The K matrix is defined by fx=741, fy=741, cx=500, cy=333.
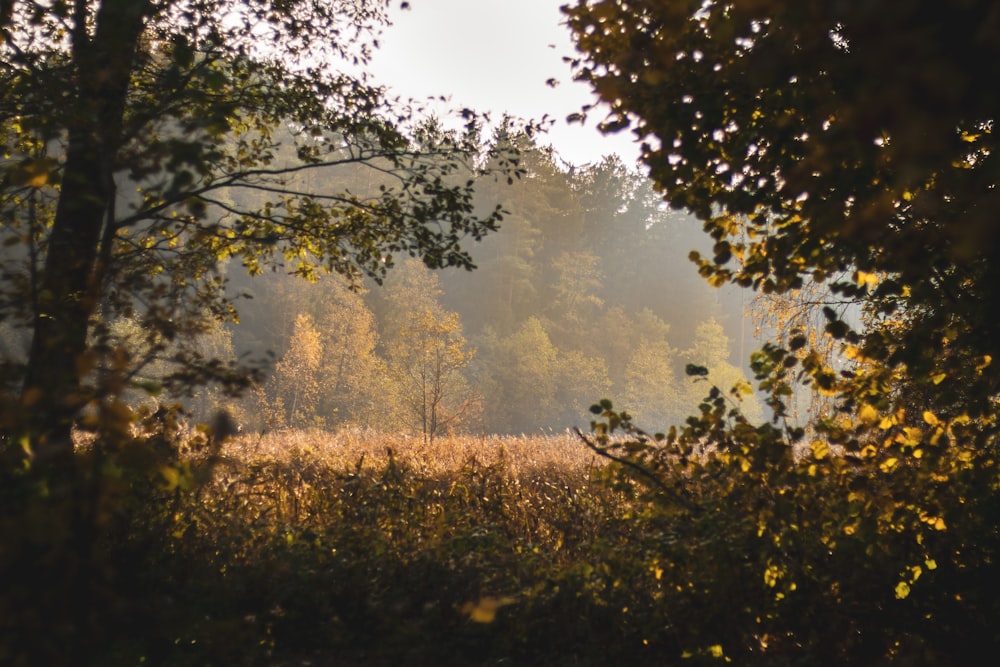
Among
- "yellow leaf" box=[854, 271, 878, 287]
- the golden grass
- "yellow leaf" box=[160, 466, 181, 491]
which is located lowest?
the golden grass

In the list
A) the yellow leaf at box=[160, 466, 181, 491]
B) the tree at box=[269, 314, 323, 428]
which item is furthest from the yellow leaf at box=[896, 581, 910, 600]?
the tree at box=[269, 314, 323, 428]

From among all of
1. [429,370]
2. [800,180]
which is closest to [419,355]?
[429,370]

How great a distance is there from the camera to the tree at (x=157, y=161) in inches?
128

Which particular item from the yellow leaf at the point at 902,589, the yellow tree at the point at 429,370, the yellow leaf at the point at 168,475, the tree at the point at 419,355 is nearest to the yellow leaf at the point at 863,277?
the yellow leaf at the point at 902,589

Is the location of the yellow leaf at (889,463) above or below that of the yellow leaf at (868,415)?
below

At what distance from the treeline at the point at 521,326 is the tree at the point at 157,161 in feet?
77.0

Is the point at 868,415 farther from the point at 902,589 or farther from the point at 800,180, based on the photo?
the point at 800,180

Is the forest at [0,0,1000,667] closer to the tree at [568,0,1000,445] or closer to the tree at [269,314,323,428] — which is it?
the tree at [568,0,1000,445]

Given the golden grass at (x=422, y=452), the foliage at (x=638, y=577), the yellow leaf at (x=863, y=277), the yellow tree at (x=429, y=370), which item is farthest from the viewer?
the yellow tree at (x=429, y=370)

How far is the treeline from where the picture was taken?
38.4 metres

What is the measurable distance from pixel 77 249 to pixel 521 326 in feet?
146

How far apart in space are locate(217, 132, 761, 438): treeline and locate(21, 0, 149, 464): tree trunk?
25.3 meters

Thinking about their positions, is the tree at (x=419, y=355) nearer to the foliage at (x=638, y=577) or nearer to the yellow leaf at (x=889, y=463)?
the foliage at (x=638, y=577)

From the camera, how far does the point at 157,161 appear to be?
3.14 metres
